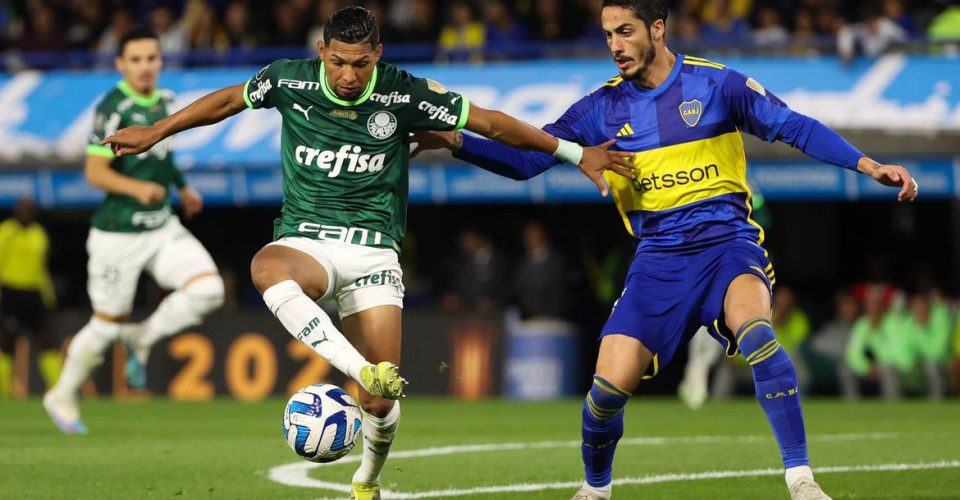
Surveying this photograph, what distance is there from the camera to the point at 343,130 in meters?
7.41

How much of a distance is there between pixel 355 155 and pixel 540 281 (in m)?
11.4

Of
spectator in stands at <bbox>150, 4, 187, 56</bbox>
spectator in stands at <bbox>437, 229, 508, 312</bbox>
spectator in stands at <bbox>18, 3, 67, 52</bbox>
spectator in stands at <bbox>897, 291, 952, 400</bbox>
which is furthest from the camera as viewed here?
spectator in stands at <bbox>18, 3, 67, 52</bbox>

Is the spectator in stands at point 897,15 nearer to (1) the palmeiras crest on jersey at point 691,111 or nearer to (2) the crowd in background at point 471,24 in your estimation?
(2) the crowd in background at point 471,24

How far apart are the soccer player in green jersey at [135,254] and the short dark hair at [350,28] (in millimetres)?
4581

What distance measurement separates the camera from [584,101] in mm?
7699

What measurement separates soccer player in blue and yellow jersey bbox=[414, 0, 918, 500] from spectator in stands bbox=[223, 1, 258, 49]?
1406 cm

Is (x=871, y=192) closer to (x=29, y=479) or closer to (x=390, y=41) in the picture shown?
(x=390, y=41)

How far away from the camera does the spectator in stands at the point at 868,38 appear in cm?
1780

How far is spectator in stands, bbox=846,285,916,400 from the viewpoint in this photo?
1870 centimetres

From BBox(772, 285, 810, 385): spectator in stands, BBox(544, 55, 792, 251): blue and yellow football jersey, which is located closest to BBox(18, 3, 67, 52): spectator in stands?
BBox(772, 285, 810, 385): spectator in stands

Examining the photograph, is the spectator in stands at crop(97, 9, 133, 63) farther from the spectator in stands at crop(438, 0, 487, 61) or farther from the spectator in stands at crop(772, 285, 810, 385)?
the spectator in stands at crop(772, 285, 810, 385)

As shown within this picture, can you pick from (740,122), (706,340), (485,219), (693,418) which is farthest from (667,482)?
(485,219)

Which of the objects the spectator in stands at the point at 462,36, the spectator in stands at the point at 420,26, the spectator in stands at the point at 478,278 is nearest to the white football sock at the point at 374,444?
the spectator in stands at the point at 478,278

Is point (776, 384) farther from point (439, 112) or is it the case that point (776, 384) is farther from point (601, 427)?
point (439, 112)
